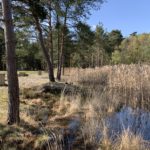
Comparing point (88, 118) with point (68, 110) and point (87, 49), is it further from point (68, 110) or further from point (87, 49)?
point (87, 49)

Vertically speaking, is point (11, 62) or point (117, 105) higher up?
point (11, 62)

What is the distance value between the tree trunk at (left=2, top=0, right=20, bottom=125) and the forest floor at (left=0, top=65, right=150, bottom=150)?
1.08ft

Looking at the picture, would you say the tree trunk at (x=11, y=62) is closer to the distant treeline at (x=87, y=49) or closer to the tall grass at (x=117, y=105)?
the tall grass at (x=117, y=105)

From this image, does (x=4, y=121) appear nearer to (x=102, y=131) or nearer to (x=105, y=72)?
(x=102, y=131)

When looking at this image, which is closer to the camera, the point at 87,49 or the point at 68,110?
the point at 68,110

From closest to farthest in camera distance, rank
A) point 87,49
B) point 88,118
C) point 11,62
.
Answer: point 11,62
point 88,118
point 87,49

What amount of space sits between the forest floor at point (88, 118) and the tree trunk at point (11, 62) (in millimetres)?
331

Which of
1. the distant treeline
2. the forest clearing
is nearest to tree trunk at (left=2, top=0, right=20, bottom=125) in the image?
the forest clearing

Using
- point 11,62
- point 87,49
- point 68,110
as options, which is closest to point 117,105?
point 68,110

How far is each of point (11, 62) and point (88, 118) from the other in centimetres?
245

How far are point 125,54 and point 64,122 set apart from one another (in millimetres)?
35094

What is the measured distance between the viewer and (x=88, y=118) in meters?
7.36

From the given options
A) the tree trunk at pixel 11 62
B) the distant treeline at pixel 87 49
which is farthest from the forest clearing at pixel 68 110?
the distant treeline at pixel 87 49

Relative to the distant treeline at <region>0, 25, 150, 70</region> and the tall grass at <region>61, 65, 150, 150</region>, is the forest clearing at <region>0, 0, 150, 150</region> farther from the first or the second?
the distant treeline at <region>0, 25, 150, 70</region>
